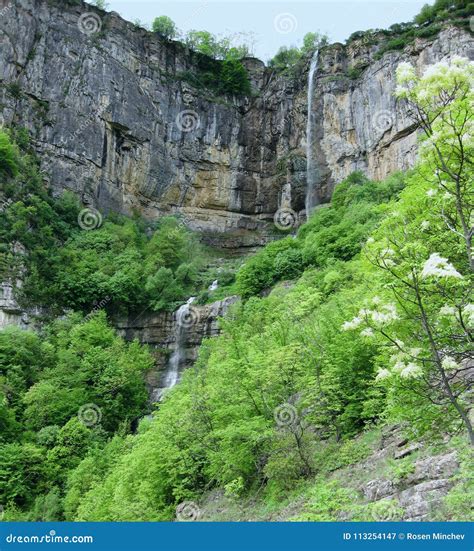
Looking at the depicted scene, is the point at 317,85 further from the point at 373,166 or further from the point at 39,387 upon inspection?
the point at 39,387

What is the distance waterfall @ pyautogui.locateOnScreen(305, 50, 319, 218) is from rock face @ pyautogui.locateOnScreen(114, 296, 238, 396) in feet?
62.3

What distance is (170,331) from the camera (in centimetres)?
3766

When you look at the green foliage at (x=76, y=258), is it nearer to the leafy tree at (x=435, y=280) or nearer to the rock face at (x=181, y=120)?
the rock face at (x=181, y=120)

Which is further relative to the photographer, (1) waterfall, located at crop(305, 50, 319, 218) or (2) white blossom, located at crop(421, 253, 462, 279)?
(1) waterfall, located at crop(305, 50, 319, 218)

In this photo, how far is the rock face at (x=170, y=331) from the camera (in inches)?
1401

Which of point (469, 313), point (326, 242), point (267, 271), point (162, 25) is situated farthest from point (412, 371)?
point (162, 25)

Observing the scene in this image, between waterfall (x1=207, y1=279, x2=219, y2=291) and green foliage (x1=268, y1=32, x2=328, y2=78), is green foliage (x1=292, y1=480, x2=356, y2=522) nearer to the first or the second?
waterfall (x1=207, y1=279, x2=219, y2=291)

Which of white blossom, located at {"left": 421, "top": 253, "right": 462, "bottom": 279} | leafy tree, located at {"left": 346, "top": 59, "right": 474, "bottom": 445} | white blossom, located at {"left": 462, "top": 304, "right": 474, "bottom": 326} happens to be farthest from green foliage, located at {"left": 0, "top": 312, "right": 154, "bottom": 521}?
white blossom, located at {"left": 421, "top": 253, "right": 462, "bottom": 279}

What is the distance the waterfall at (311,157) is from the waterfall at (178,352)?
18.6 m

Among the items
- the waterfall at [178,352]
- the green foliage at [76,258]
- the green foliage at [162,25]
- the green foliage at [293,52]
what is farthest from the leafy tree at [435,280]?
the green foliage at [162,25]

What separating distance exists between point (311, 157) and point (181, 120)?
1362 centimetres

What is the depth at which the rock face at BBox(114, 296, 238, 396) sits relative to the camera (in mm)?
35594

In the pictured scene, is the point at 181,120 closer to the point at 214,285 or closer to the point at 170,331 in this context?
the point at 214,285
